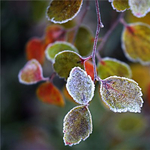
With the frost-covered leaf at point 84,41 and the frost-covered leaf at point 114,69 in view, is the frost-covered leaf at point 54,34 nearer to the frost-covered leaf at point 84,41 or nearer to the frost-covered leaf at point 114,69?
the frost-covered leaf at point 84,41

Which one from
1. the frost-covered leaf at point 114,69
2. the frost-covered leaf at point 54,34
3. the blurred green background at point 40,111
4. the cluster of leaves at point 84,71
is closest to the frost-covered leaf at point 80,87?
the cluster of leaves at point 84,71

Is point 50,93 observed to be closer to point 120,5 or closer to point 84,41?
point 84,41

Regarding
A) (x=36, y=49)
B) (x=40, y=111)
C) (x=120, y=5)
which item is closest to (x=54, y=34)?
(x=36, y=49)

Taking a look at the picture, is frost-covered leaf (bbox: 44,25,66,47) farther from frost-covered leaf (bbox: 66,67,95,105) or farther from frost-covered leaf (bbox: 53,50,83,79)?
frost-covered leaf (bbox: 66,67,95,105)

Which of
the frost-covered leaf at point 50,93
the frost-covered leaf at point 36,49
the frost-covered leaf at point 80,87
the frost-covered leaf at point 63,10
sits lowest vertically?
the frost-covered leaf at point 50,93

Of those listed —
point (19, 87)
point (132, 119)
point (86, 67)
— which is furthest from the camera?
point (19, 87)

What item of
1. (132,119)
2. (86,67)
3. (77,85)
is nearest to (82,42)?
(86,67)

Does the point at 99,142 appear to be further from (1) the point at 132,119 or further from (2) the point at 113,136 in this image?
(1) the point at 132,119
